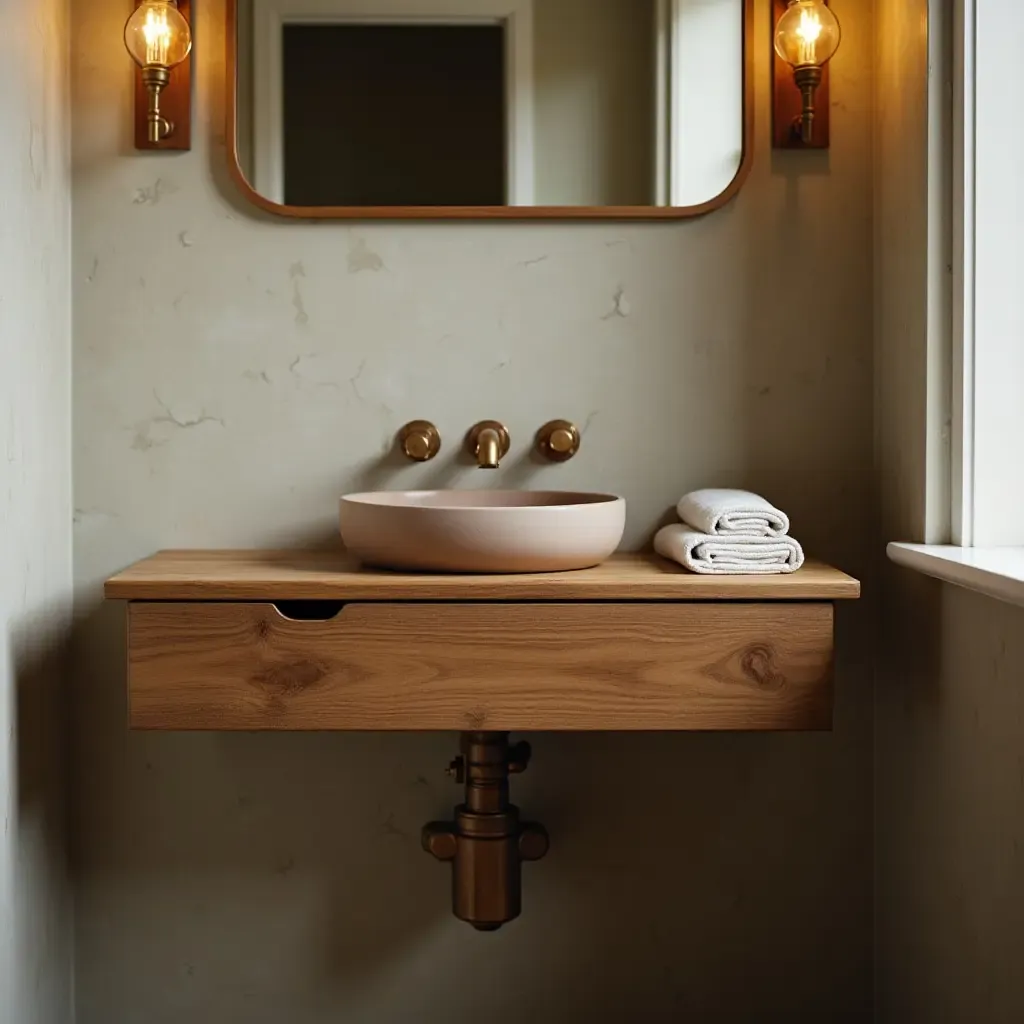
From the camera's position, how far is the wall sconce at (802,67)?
182cm

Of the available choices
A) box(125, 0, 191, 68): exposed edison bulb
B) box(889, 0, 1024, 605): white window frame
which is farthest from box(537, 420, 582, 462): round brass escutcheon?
box(125, 0, 191, 68): exposed edison bulb

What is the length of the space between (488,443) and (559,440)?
0.36 feet

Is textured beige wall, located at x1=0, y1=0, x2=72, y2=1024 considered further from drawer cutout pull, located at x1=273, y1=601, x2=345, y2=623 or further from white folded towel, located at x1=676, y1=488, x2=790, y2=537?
white folded towel, located at x1=676, y1=488, x2=790, y2=537

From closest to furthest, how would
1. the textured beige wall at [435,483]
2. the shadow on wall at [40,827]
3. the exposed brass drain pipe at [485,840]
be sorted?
the shadow on wall at [40,827]
the exposed brass drain pipe at [485,840]
the textured beige wall at [435,483]

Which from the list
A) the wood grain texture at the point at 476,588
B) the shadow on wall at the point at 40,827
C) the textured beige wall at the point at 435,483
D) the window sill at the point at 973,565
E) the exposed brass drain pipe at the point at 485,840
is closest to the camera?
the window sill at the point at 973,565

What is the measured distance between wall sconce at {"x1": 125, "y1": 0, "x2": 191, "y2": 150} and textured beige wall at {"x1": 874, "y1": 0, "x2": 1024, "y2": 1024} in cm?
102

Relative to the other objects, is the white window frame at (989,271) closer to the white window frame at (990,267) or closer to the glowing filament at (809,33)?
the white window frame at (990,267)

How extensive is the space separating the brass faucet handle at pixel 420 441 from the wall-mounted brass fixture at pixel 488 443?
0.05 meters

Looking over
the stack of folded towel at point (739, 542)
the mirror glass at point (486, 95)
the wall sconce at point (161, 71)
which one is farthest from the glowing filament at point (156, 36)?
the stack of folded towel at point (739, 542)

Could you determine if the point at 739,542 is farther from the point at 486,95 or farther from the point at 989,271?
the point at 486,95

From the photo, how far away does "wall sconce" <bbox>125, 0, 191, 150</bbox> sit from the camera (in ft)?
5.94

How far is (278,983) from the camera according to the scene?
194cm

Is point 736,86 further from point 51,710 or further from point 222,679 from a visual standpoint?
point 51,710

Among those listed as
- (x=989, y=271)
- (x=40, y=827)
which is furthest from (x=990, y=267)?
(x=40, y=827)
